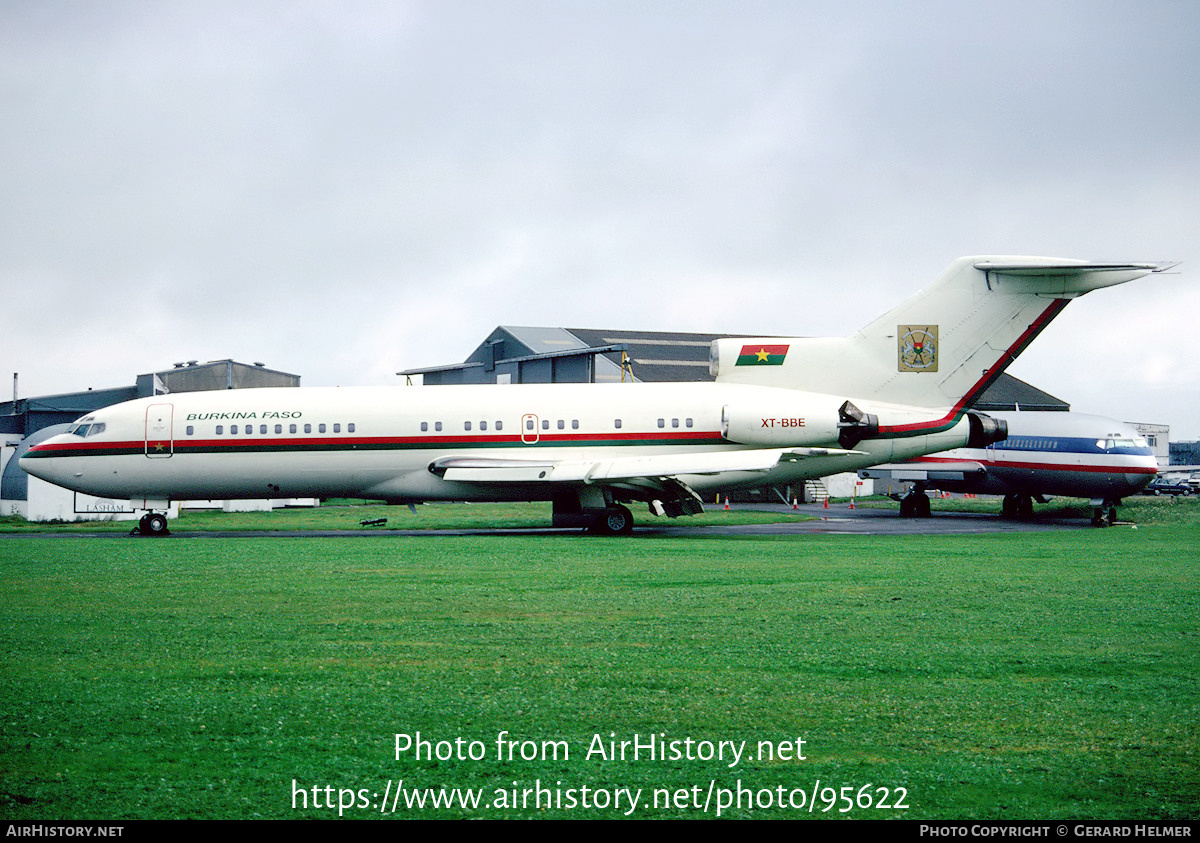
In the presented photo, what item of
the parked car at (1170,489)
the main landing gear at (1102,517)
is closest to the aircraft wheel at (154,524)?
the main landing gear at (1102,517)

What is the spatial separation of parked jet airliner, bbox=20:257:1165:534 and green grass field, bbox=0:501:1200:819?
11.9m

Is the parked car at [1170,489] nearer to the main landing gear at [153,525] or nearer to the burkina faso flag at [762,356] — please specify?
the burkina faso flag at [762,356]

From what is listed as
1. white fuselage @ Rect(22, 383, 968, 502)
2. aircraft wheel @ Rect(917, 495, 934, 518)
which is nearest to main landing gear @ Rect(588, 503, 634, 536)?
white fuselage @ Rect(22, 383, 968, 502)

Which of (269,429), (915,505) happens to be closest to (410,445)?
(269,429)

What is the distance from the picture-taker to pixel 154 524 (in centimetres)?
2614

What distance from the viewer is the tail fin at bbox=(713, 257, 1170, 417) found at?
24.9m

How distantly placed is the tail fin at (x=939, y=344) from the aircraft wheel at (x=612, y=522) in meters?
4.59

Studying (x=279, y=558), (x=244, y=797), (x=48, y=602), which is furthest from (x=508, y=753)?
(x=279, y=558)

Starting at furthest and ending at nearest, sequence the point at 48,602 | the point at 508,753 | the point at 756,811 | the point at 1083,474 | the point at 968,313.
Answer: the point at 1083,474
the point at 968,313
the point at 48,602
the point at 508,753
the point at 756,811

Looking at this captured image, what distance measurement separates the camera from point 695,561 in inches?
657

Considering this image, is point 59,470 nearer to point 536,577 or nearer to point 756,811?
point 536,577

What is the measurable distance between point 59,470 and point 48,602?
17293 millimetres

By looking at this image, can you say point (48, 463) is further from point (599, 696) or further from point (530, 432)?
point (599, 696)

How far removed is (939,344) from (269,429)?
16572mm
